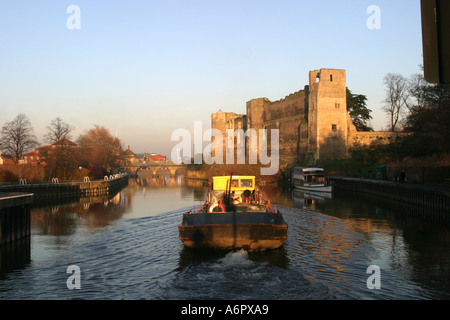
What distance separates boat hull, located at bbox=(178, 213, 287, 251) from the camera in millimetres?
12445

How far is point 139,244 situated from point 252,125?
227ft

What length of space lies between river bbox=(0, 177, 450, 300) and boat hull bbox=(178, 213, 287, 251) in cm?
39

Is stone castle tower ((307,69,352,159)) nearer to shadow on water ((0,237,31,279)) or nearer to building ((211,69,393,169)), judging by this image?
building ((211,69,393,169))

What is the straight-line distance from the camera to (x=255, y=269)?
432 inches

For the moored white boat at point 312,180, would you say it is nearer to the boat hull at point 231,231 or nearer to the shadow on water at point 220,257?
the shadow on water at point 220,257

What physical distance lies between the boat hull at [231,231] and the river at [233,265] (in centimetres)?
A: 39

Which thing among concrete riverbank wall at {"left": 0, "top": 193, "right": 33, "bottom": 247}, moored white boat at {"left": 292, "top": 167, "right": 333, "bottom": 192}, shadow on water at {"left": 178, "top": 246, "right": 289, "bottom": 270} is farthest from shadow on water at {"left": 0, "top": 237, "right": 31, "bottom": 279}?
moored white boat at {"left": 292, "top": 167, "right": 333, "bottom": 192}

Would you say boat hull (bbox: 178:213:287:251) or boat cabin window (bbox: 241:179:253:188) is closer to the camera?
boat hull (bbox: 178:213:287:251)

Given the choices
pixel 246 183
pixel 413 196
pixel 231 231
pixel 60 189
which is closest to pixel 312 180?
pixel 413 196

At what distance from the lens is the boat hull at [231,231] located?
490 inches

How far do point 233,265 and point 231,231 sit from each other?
130cm

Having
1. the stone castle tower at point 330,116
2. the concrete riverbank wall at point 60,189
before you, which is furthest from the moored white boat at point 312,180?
the concrete riverbank wall at point 60,189
